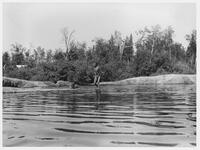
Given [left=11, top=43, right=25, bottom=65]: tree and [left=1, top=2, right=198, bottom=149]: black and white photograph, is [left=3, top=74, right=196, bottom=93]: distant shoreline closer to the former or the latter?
[left=11, top=43, right=25, bottom=65]: tree

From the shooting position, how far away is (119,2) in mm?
8883

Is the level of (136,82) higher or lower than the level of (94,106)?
higher

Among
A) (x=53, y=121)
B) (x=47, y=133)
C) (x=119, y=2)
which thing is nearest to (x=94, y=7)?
(x=119, y=2)

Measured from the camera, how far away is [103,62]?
20.5 metres

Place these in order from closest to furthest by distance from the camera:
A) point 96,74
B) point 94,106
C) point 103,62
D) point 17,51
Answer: point 94,106
point 17,51
point 103,62
point 96,74

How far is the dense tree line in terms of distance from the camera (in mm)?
16562

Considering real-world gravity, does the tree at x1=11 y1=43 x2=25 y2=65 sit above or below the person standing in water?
above

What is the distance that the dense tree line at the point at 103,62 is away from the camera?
16.6 m

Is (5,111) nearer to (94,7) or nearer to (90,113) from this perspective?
(90,113)

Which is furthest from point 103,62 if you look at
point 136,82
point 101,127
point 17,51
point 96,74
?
point 101,127

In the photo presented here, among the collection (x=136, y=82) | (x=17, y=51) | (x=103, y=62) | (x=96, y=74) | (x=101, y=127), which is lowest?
(x=101, y=127)

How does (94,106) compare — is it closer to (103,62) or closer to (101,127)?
(101,127)

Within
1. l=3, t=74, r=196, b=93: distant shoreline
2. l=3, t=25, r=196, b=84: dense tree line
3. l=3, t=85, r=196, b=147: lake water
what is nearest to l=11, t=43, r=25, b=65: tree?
l=3, t=25, r=196, b=84: dense tree line

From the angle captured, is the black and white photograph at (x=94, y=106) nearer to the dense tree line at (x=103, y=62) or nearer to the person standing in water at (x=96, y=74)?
the dense tree line at (x=103, y=62)
